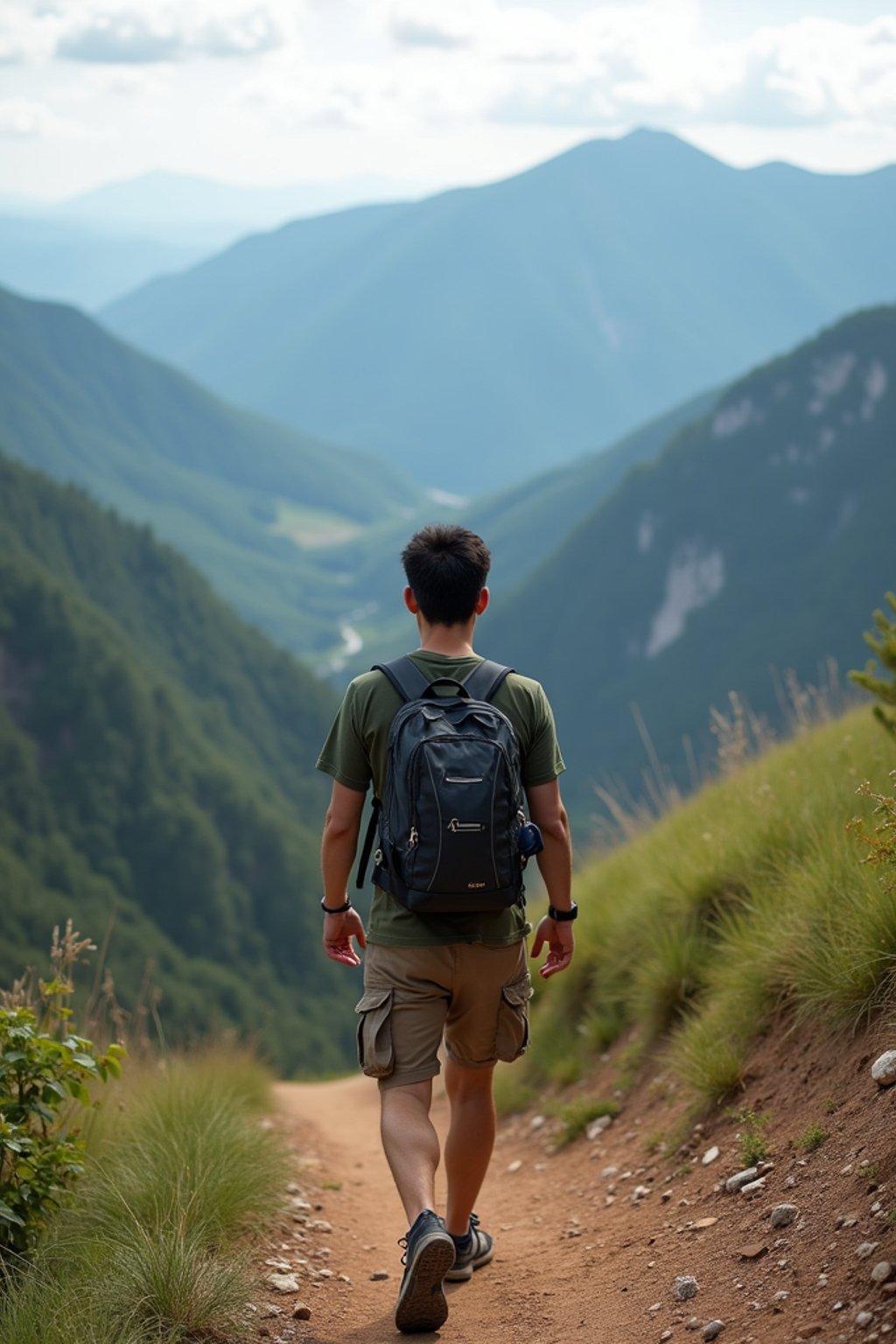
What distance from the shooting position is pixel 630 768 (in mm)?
126188

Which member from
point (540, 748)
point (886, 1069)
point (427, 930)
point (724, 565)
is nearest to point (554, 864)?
point (540, 748)

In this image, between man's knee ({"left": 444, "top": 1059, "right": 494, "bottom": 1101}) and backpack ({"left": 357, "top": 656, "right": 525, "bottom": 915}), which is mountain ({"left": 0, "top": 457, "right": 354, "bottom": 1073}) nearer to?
man's knee ({"left": 444, "top": 1059, "right": 494, "bottom": 1101})

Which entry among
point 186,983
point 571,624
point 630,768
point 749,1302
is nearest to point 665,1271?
point 749,1302

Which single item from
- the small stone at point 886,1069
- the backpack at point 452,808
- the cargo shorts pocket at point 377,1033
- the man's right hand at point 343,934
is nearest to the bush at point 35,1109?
the man's right hand at point 343,934

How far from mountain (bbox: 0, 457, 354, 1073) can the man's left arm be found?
62085mm

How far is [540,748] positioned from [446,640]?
1.45 ft

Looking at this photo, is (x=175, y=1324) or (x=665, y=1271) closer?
(x=175, y=1324)

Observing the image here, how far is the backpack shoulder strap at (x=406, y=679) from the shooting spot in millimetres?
3951

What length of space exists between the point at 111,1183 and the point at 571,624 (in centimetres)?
16020

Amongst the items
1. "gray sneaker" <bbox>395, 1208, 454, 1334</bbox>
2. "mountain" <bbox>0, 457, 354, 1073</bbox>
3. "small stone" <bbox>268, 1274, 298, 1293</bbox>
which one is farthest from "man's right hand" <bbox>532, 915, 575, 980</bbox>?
"mountain" <bbox>0, 457, 354, 1073</bbox>

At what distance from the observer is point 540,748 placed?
161 inches

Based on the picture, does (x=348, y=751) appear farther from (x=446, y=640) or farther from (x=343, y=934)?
(x=343, y=934)

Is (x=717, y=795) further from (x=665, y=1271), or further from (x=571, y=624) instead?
(x=571, y=624)

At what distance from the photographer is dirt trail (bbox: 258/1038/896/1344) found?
139 inches
